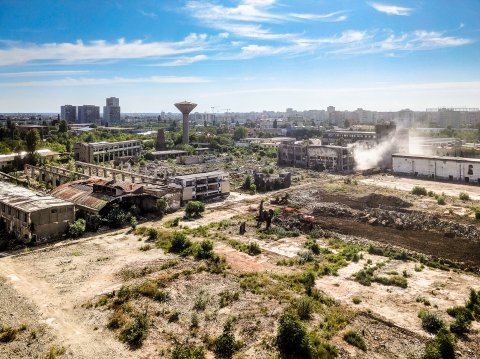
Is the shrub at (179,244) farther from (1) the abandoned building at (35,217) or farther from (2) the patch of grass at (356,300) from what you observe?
(2) the patch of grass at (356,300)

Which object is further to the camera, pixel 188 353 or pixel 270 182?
pixel 270 182

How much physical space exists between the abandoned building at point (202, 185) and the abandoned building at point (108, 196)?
311 centimetres

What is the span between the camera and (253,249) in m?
26.6

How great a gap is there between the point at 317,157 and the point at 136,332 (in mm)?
56025

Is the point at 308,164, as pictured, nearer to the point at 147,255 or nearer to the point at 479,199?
the point at 479,199

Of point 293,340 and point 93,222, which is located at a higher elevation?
point 93,222

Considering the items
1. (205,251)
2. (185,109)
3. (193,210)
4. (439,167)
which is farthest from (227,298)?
(185,109)

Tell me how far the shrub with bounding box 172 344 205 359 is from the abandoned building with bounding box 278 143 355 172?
53435mm

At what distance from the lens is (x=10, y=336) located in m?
16.2

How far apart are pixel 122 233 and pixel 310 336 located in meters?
20.2

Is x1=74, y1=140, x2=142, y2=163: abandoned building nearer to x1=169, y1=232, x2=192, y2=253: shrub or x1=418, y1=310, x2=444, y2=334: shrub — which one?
x1=169, y1=232, x2=192, y2=253: shrub

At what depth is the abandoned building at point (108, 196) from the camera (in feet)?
111

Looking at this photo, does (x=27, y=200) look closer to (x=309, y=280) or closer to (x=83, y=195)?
(x=83, y=195)

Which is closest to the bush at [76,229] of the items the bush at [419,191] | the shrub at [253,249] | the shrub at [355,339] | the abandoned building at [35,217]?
the abandoned building at [35,217]
